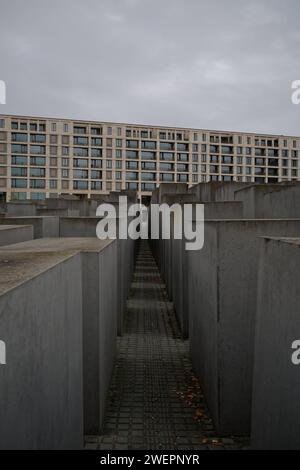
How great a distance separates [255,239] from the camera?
545 centimetres

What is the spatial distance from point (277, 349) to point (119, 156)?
7148cm

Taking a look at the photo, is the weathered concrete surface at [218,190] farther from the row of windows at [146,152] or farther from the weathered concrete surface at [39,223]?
the row of windows at [146,152]

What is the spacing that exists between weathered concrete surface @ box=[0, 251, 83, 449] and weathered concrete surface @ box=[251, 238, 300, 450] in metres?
1.90

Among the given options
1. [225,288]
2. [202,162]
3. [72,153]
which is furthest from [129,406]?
[202,162]

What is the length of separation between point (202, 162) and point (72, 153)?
77.7ft

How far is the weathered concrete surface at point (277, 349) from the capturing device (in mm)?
3426

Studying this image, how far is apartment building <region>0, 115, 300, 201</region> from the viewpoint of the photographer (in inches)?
2709

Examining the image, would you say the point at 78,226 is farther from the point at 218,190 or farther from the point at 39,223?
the point at 218,190

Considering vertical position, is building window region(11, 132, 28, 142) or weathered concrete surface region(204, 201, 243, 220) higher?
building window region(11, 132, 28, 142)

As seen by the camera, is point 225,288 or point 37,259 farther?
point 225,288

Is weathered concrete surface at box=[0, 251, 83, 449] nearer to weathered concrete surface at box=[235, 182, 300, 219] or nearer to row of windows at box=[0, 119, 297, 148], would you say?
weathered concrete surface at box=[235, 182, 300, 219]

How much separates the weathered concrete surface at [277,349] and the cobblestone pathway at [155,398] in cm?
120

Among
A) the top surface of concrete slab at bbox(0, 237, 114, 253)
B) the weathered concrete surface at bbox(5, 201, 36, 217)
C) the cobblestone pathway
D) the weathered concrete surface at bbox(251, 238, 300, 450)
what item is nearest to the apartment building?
A: the weathered concrete surface at bbox(5, 201, 36, 217)
